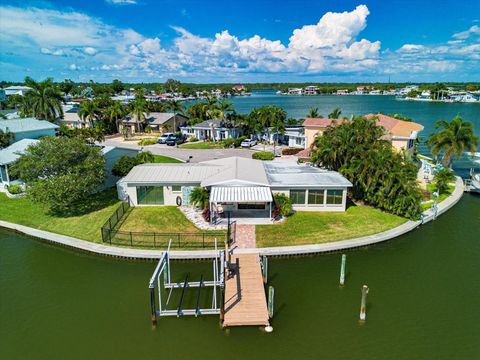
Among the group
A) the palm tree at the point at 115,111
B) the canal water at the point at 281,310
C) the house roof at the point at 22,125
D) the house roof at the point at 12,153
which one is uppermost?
the palm tree at the point at 115,111

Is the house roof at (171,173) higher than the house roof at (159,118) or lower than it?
lower

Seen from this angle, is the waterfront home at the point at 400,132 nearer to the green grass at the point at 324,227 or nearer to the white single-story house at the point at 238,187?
the white single-story house at the point at 238,187

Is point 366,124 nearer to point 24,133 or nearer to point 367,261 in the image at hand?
point 367,261

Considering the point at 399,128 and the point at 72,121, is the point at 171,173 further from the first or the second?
the point at 72,121

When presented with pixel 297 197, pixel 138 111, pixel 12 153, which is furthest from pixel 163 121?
pixel 297 197

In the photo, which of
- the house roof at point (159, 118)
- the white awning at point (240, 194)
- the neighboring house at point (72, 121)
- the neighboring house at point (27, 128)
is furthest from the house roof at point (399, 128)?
the neighboring house at point (72, 121)

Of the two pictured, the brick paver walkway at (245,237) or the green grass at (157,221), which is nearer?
the brick paver walkway at (245,237)

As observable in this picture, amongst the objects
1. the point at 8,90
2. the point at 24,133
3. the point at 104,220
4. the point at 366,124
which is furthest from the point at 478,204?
the point at 8,90
